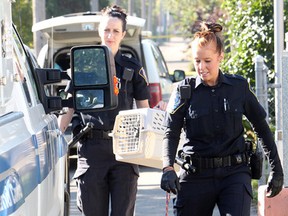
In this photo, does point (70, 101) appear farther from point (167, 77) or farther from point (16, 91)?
point (167, 77)

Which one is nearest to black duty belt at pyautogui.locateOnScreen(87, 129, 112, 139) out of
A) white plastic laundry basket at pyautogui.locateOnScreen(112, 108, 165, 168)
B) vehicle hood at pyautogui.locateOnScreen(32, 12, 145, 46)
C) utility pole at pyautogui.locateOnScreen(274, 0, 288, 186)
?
white plastic laundry basket at pyautogui.locateOnScreen(112, 108, 165, 168)

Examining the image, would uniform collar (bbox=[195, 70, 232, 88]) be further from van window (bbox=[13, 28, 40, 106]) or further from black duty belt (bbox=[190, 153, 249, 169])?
van window (bbox=[13, 28, 40, 106])

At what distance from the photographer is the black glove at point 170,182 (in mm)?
5219

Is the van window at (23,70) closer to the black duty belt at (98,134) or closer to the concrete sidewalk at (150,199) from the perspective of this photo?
the black duty belt at (98,134)

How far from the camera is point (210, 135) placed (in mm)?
5395

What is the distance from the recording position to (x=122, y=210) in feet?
20.3

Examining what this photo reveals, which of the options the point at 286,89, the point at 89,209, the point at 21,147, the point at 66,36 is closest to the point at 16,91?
the point at 21,147

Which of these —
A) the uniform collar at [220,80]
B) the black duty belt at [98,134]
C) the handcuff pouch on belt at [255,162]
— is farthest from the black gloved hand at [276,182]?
the black duty belt at [98,134]

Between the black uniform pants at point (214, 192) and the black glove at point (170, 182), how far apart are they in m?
0.15

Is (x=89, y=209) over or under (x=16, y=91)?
under

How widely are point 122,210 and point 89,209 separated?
23 cm

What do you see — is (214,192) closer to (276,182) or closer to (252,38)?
(276,182)

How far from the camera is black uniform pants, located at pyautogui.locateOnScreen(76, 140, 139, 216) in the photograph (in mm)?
6188

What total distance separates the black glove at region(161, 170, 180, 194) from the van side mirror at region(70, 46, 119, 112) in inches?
28.7
